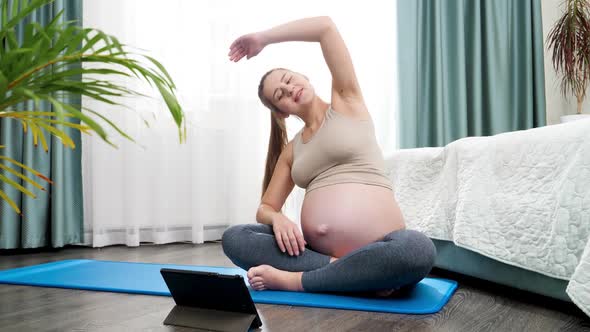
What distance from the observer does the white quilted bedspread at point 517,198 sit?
110cm

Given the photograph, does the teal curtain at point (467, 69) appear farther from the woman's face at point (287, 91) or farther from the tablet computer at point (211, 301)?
the tablet computer at point (211, 301)

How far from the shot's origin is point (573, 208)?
1.10 meters

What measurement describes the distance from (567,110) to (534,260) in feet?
8.66

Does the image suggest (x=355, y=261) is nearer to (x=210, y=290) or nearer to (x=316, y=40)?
(x=210, y=290)

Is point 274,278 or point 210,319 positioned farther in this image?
point 274,278

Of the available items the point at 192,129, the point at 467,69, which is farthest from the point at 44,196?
the point at 467,69

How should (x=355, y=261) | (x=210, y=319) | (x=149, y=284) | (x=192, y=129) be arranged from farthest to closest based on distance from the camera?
(x=192, y=129) < (x=149, y=284) < (x=355, y=261) < (x=210, y=319)

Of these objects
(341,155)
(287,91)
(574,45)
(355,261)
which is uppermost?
(574,45)

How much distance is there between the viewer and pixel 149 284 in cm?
152

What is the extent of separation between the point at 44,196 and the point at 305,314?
6.30ft

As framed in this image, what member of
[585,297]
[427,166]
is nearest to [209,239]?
[427,166]

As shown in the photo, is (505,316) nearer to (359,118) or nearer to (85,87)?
(359,118)

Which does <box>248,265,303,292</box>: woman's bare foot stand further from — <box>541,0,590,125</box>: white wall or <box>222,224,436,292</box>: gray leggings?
<box>541,0,590,125</box>: white wall

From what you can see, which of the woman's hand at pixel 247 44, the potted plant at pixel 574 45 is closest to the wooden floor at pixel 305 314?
the woman's hand at pixel 247 44
